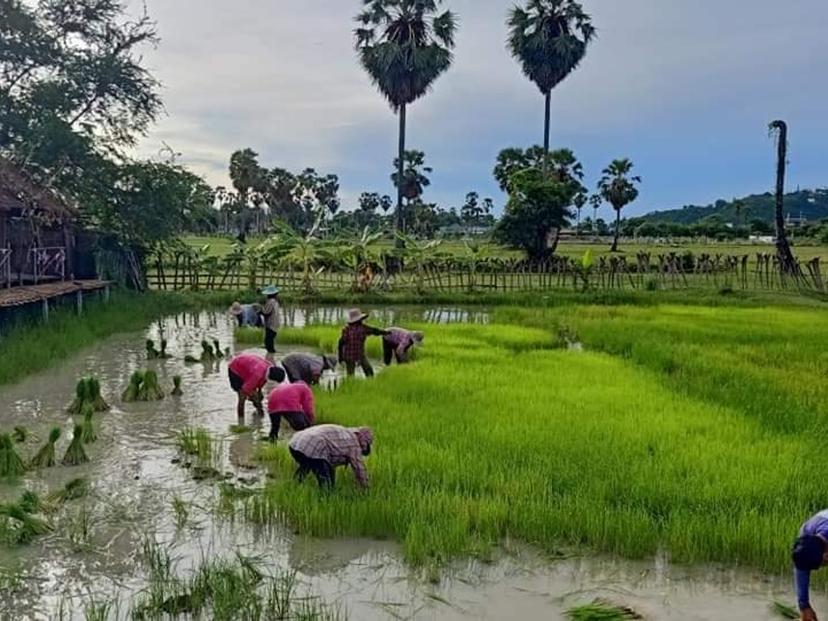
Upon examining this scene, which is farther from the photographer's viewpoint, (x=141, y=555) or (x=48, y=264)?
(x=48, y=264)

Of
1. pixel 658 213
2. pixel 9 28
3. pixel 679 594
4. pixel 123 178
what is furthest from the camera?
pixel 658 213

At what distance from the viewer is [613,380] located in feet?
34.9

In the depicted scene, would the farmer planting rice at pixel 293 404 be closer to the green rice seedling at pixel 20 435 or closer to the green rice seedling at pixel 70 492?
the green rice seedling at pixel 70 492

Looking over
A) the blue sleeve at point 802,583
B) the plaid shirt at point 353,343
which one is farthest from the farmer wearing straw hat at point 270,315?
the blue sleeve at point 802,583

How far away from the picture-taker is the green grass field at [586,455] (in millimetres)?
5328

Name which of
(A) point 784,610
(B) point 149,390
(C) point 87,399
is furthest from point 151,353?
(A) point 784,610

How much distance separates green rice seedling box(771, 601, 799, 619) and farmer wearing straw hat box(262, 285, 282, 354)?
9.72m

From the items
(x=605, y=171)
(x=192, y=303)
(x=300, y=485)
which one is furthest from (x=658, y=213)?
(x=300, y=485)

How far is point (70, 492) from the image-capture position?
6180mm

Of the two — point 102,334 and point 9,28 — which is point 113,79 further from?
point 102,334

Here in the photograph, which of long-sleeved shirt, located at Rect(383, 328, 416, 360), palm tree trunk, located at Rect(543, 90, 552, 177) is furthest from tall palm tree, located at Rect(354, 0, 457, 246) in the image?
long-sleeved shirt, located at Rect(383, 328, 416, 360)

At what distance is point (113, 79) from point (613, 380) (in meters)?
15.1

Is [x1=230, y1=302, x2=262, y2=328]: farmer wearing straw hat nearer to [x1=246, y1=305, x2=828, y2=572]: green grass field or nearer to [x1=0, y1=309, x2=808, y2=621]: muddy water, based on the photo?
[x1=246, y1=305, x2=828, y2=572]: green grass field

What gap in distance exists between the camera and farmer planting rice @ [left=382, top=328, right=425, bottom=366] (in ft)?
39.3
